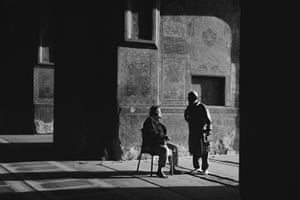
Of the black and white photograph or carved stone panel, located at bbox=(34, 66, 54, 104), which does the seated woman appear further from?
carved stone panel, located at bbox=(34, 66, 54, 104)

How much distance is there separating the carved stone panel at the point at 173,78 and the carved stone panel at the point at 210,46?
410 millimetres

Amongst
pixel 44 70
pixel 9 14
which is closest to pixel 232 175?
pixel 44 70

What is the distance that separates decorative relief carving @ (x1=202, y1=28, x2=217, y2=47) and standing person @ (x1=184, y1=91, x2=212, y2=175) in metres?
3.48

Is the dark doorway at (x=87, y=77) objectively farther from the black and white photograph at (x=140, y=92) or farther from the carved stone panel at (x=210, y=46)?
the carved stone panel at (x=210, y=46)

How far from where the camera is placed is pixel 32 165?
9.55m

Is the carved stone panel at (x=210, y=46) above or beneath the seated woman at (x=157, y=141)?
above

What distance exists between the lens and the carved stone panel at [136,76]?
34.3ft

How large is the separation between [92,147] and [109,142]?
0.67 metres

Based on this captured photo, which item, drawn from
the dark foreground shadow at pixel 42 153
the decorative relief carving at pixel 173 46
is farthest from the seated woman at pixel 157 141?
the decorative relief carving at pixel 173 46

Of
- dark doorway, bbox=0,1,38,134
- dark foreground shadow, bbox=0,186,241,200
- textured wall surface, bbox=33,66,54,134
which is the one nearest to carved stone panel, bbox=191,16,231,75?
dark foreground shadow, bbox=0,186,241,200

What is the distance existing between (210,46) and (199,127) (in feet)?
12.5
